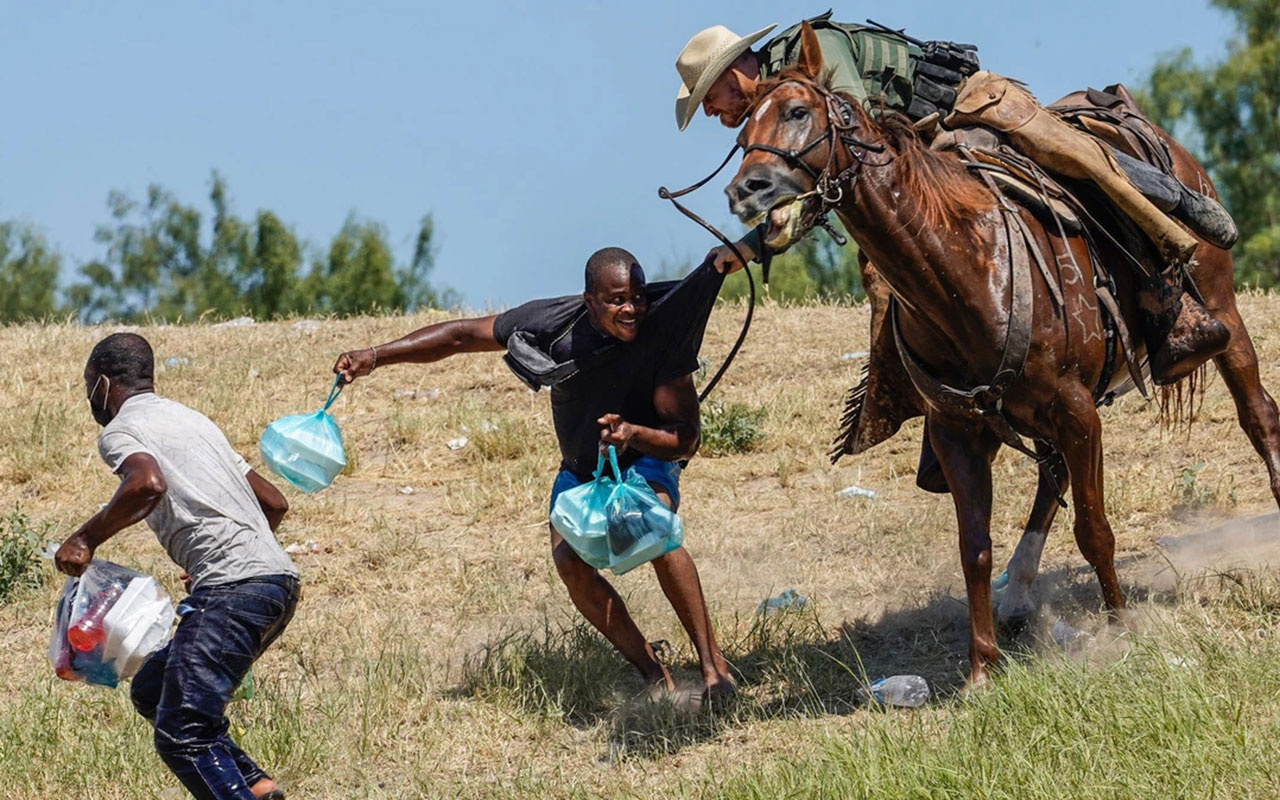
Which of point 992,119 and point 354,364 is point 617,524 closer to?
point 354,364

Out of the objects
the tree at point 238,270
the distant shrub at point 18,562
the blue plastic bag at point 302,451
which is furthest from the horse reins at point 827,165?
the tree at point 238,270

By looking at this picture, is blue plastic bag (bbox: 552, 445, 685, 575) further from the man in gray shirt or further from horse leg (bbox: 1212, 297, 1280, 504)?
horse leg (bbox: 1212, 297, 1280, 504)

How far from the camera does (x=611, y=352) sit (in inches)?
248

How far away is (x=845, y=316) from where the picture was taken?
13500 mm

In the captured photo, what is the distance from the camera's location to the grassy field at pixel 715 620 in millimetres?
5164

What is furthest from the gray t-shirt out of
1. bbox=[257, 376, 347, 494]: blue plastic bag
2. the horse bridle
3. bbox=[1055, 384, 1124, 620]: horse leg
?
bbox=[1055, 384, 1124, 620]: horse leg

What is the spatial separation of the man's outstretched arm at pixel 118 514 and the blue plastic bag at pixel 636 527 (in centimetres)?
158

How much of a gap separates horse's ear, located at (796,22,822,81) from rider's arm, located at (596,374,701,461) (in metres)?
1.22

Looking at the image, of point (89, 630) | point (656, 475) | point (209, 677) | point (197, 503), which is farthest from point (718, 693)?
point (89, 630)

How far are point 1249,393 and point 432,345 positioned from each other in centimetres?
369

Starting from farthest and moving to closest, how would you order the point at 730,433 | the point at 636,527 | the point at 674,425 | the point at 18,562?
1. the point at 730,433
2. the point at 18,562
3. the point at 674,425
4. the point at 636,527

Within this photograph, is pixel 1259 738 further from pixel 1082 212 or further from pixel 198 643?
pixel 198 643

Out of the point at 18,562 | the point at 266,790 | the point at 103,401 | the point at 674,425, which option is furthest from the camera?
the point at 18,562

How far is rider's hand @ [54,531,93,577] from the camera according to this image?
492cm
